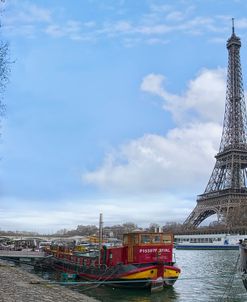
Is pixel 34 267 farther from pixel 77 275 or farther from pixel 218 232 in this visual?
pixel 218 232

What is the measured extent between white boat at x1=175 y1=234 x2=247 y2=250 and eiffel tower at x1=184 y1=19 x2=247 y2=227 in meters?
7.40

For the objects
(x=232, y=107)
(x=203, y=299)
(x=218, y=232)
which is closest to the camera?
(x=203, y=299)

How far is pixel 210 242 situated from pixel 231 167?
23009mm

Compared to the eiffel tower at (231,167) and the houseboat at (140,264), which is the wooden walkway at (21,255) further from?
the eiffel tower at (231,167)

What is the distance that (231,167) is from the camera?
131625 millimetres

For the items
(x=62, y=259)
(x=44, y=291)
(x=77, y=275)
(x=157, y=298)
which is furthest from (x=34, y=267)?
(x=44, y=291)

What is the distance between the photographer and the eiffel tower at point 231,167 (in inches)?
5049

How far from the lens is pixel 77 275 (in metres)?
38.8

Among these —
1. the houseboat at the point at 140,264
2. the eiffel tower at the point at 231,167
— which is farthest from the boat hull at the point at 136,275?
the eiffel tower at the point at 231,167

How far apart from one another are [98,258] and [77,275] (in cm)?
344

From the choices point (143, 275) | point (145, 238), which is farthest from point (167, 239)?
point (143, 275)

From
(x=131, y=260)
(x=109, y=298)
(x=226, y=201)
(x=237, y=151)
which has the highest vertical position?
(x=237, y=151)

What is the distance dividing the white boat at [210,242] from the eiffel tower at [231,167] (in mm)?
7400

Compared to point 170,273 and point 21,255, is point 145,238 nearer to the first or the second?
point 170,273
